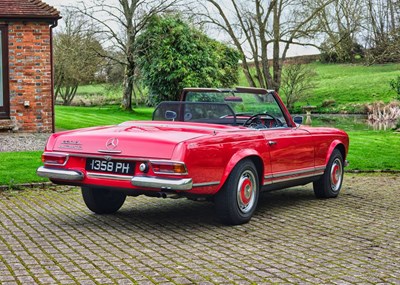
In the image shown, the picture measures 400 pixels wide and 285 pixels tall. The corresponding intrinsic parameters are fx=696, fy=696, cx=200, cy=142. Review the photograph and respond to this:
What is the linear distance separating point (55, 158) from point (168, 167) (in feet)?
4.81

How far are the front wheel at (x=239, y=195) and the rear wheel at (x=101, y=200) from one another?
4.49 ft

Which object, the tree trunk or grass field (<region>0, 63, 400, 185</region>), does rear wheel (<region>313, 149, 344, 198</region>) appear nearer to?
grass field (<region>0, 63, 400, 185</region>)

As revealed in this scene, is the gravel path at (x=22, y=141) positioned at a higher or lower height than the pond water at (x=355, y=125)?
higher

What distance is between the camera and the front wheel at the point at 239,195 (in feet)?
23.8

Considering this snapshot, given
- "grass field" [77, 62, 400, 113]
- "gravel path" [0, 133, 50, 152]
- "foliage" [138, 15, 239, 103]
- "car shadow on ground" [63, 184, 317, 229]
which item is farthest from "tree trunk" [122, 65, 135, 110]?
"car shadow on ground" [63, 184, 317, 229]

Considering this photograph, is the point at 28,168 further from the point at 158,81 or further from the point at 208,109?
the point at 158,81

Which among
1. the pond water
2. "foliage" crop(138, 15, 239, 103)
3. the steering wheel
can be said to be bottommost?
the pond water

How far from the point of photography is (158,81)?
43.5m

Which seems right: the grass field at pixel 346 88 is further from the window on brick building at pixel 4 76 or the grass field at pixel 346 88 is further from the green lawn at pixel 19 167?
the green lawn at pixel 19 167

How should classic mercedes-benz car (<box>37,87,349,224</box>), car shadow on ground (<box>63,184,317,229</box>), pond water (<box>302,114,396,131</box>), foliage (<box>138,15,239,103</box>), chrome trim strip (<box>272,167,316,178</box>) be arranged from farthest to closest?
foliage (<box>138,15,239,103</box>), pond water (<box>302,114,396,131</box>), chrome trim strip (<box>272,167,316,178</box>), car shadow on ground (<box>63,184,317,229</box>), classic mercedes-benz car (<box>37,87,349,224</box>)

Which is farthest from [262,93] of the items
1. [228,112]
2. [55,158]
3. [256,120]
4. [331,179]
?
[55,158]

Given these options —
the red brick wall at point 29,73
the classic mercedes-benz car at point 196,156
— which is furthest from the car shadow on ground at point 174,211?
the red brick wall at point 29,73

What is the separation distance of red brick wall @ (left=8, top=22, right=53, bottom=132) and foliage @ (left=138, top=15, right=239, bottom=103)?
21960 mm

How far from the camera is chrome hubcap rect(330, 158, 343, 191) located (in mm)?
9719
